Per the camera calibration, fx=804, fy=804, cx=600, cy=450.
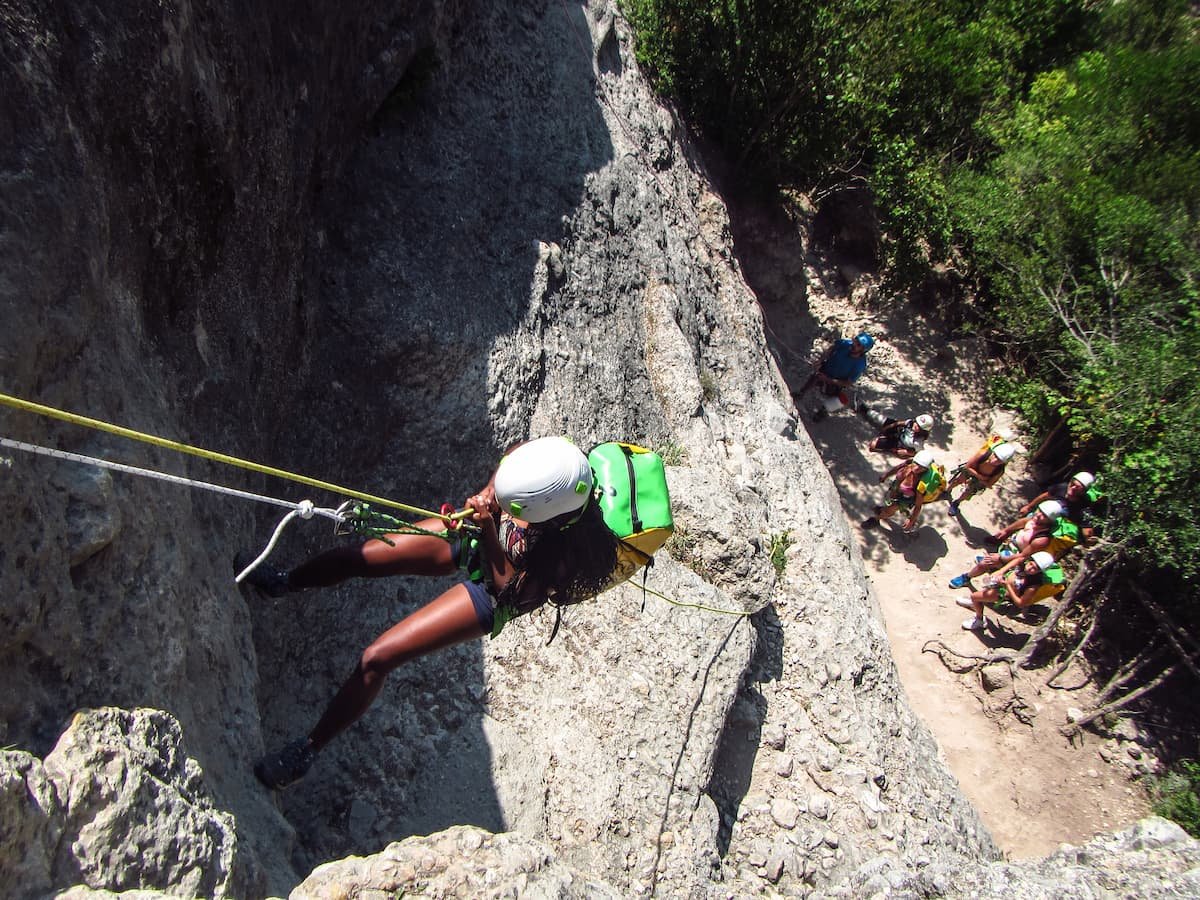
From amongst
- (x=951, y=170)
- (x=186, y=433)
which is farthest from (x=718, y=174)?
(x=186, y=433)

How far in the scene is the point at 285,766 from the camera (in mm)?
3346

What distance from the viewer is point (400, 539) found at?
3.76 metres

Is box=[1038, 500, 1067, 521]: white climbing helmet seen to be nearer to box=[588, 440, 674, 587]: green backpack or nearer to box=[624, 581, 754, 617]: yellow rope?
box=[624, 581, 754, 617]: yellow rope

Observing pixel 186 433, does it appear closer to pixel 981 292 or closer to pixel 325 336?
pixel 325 336

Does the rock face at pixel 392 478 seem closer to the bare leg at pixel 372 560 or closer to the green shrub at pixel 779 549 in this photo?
the green shrub at pixel 779 549

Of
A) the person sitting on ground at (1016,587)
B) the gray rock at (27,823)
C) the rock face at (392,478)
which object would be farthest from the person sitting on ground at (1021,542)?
the gray rock at (27,823)

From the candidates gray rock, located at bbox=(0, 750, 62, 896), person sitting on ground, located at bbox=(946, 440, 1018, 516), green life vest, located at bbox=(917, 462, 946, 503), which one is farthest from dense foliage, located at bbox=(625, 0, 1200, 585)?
gray rock, located at bbox=(0, 750, 62, 896)

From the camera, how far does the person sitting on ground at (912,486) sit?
33.4 feet

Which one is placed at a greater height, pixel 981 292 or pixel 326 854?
pixel 981 292

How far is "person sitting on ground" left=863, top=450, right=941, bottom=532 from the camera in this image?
10.2m

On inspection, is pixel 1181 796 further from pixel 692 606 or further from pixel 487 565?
pixel 487 565

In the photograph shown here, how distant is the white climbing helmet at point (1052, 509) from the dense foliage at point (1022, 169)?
Result: 2.73ft

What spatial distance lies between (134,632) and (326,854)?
1.65 m

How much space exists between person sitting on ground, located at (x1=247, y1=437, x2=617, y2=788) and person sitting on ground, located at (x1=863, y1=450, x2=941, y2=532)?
743 cm
